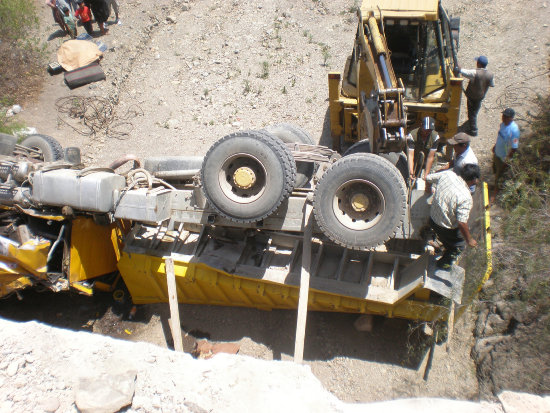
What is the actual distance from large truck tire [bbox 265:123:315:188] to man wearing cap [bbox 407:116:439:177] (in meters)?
1.20

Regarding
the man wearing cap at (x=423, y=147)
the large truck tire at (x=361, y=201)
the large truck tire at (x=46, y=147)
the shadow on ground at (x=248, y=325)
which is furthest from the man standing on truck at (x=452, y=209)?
the large truck tire at (x=46, y=147)

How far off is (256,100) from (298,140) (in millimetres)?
3983

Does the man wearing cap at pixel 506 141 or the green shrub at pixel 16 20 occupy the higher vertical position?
the green shrub at pixel 16 20

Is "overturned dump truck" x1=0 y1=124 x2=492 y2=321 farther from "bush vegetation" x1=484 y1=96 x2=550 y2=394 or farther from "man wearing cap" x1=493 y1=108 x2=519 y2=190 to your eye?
"man wearing cap" x1=493 y1=108 x2=519 y2=190

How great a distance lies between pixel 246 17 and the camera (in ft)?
35.7

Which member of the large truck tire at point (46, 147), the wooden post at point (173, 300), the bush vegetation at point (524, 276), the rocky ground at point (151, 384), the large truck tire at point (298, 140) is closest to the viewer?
the rocky ground at point (151, 384)

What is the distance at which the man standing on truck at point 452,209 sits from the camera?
3812 millimetres

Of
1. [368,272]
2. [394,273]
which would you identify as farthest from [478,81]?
[368,272]

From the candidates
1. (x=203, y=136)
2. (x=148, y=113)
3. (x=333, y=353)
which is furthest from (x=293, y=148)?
(x=148, y=113)

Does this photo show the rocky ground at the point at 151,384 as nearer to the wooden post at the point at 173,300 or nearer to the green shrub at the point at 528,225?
the wooden post at the point at 173,300

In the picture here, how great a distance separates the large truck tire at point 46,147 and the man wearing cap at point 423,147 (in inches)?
203

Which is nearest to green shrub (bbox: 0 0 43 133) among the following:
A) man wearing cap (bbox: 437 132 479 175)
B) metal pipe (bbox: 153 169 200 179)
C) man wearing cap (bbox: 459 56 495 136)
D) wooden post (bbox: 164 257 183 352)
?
metal pipe (bbox: 153 169 200 179)

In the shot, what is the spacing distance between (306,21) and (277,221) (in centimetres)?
778

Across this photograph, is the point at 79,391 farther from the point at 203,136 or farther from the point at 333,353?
the point at 203,136
